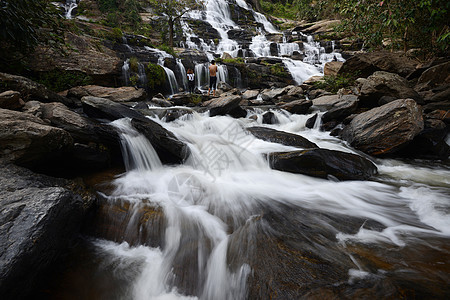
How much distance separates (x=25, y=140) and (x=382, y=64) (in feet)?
43.6

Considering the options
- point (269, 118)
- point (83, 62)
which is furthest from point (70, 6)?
point (269, 118)

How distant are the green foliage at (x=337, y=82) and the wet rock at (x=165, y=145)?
9.95m

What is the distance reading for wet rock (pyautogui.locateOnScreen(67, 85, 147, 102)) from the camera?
782 centimetres

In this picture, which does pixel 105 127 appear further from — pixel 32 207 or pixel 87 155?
pixel 32 207

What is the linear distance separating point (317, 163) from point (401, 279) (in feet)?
8.60

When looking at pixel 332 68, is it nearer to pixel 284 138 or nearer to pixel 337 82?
pixel 337 82

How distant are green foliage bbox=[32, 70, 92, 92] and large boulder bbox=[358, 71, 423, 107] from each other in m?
11.7

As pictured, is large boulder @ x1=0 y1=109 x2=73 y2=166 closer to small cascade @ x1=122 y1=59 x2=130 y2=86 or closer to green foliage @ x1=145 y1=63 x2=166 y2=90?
small cascade @ x1=122 y1=59 x2=130 y2=86

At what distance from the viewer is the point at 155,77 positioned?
11.7 metres

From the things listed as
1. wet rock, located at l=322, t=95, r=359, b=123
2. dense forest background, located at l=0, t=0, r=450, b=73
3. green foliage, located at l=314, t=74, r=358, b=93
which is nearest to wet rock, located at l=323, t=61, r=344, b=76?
green foliage, located at l=314, t=74, r=358, b=93

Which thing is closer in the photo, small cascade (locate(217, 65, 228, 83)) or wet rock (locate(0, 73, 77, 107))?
wet rock (locate(0, 73, 77, 107))

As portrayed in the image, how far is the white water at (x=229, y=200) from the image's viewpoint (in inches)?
80.0

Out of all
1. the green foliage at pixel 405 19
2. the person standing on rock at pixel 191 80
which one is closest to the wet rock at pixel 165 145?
the green foliage at pixel 405 19

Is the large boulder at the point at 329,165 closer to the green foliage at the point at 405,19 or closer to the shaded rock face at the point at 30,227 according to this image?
the green foliage at the point at 405,19
